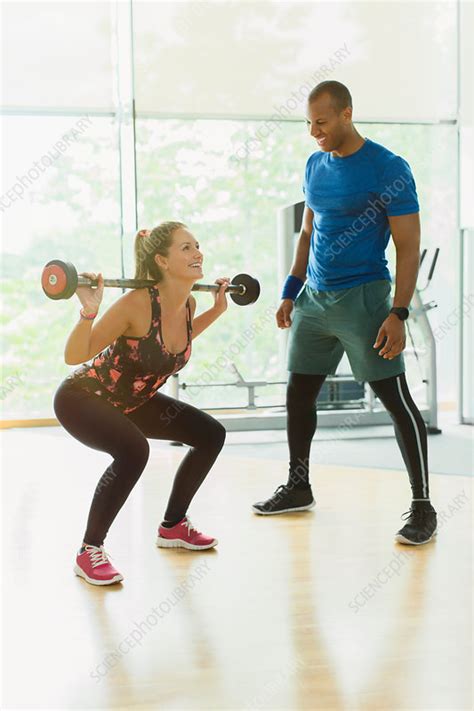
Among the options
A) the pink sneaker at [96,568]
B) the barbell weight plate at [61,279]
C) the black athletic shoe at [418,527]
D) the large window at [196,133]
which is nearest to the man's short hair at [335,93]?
the barbell weight plate at [61,279]

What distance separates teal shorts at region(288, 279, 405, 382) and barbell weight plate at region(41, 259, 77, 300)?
2.70ft

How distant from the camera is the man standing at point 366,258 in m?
A: 2.29

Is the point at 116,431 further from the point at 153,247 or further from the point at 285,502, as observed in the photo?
the point at 285,502

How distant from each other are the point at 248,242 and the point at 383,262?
3444 mm

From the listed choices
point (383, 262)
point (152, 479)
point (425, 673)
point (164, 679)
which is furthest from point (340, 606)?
point (152, 479)

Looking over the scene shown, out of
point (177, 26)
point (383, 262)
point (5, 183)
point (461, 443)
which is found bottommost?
point (461, 443)

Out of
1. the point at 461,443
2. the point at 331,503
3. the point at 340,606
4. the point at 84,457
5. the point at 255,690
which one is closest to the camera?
the point at 255,690

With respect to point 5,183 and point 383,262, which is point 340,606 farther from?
point 5,183

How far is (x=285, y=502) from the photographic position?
8.89 feet

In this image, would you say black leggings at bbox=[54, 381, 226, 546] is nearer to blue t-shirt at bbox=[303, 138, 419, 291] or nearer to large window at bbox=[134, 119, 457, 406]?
blue t-shirt at bbox=[303, 138, 419, 291]

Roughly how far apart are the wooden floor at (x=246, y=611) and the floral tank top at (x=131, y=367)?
1.44ft


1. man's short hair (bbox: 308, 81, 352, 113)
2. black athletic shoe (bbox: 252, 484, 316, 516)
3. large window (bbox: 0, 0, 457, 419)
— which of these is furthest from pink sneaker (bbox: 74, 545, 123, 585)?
large window (bbox: 0, 0, 457, 419)

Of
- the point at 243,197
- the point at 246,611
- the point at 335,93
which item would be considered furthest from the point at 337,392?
the point at 246,611

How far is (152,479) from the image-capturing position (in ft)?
11.0
